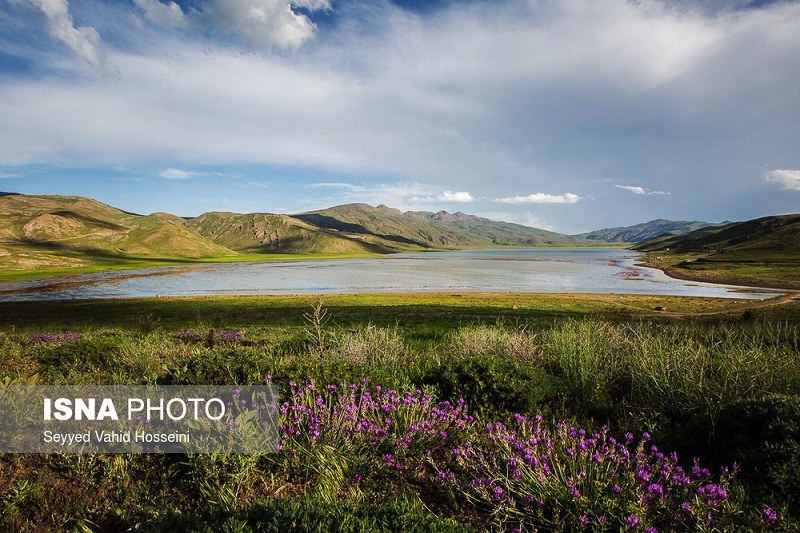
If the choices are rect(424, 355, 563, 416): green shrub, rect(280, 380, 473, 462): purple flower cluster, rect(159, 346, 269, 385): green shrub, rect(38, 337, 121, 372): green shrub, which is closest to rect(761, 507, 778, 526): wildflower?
rect(280, 380, 473, 462): purple flower cluster

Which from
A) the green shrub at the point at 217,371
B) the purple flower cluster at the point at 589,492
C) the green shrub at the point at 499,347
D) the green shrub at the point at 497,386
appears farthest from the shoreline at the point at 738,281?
the green shrub at the point at 217,371

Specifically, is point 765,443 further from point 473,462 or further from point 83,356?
point 83,356

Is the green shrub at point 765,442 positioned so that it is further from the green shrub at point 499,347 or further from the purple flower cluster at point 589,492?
the green shrub at point 499,347

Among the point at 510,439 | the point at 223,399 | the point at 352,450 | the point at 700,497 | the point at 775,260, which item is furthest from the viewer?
the point at 775,260

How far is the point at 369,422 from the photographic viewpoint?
5.42m

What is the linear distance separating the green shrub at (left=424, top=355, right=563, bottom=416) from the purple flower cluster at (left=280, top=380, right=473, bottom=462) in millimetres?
668

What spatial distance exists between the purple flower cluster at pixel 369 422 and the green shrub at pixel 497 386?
26.3 inches

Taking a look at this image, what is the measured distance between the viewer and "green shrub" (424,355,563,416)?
21.9 ft

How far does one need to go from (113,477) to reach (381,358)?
602cm

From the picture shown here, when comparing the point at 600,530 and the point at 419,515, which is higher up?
the point at 419,515


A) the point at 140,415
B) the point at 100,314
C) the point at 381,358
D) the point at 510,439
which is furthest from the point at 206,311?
the point at 510,439

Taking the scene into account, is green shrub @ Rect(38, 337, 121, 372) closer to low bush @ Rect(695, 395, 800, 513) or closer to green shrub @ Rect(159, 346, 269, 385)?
green shrub @ Rect(159, 346, 269, 385)

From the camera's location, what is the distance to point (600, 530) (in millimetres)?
3402

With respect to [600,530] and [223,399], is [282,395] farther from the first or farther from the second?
[600,530]
